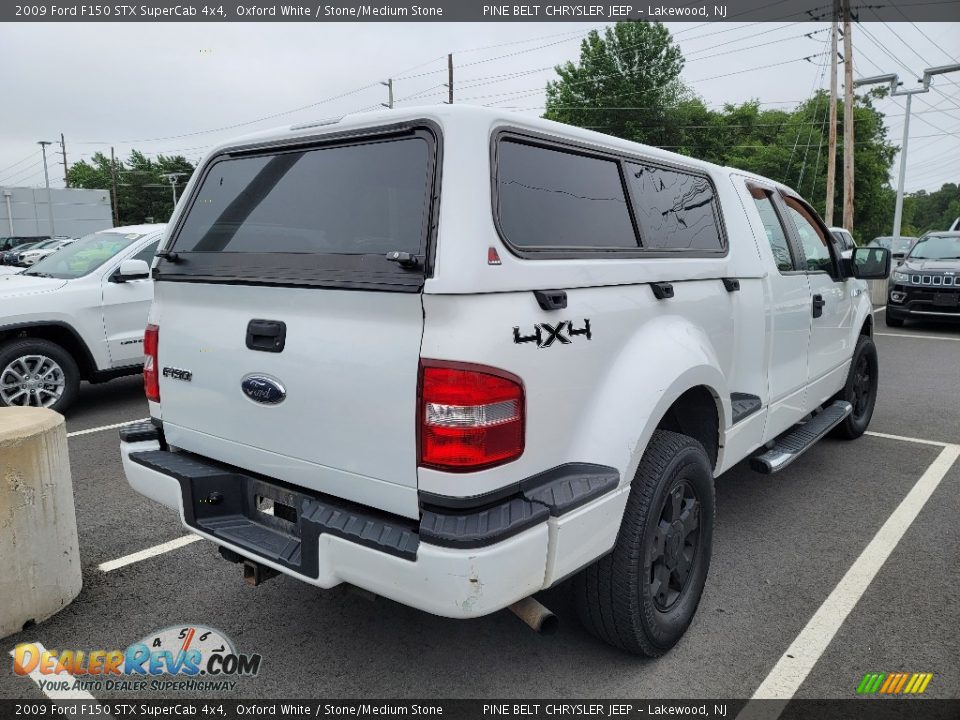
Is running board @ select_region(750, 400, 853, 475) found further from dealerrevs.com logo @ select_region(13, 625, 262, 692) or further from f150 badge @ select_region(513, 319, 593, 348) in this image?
dealerrevs.com logo @ select_region(13, 625, 262, 692)

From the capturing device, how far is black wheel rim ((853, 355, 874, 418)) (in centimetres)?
562

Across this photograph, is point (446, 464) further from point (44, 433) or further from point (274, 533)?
point (44, 433)

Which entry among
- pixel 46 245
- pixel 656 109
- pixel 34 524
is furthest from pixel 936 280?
pixel 656 109

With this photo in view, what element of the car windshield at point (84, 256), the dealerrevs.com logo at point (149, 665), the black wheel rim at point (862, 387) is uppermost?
the car windshield at point (84, 256)

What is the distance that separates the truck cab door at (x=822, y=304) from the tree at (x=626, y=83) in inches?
1850

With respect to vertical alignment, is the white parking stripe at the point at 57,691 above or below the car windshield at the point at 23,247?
below

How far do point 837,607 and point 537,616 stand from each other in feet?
5.69

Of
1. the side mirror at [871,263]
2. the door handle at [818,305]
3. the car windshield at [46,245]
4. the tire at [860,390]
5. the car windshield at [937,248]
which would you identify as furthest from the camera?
the car windshield at [46,245]

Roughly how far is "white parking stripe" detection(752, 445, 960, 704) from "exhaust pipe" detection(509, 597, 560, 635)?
2.75 feet

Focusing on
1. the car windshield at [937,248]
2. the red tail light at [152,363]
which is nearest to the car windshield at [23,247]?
the car windshield at [937,248]

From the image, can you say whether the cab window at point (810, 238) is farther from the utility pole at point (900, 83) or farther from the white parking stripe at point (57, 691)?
the utility pole at point (900, 83)

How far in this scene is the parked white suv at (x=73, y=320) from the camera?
6039 mm

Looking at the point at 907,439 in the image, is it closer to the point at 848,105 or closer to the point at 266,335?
the point at 266,335

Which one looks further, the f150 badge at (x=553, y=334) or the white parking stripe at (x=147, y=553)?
the white parking stripe at (x=147, y=553)
